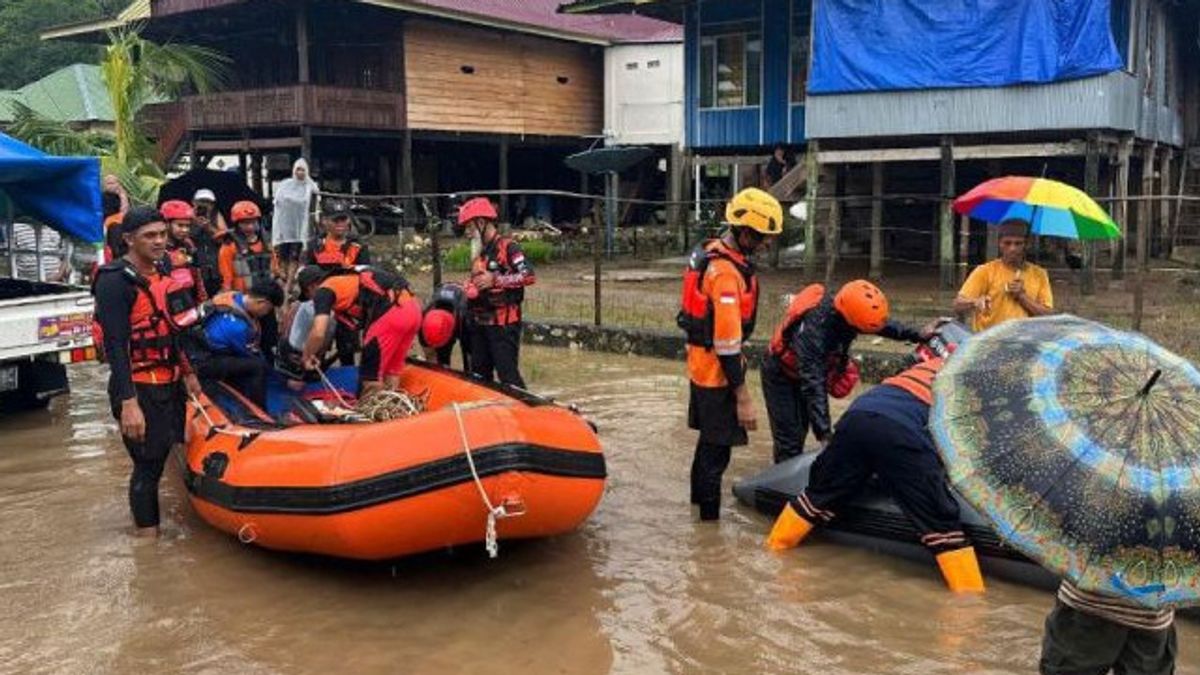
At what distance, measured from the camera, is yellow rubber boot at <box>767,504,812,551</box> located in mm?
5148

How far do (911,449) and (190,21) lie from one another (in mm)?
20992

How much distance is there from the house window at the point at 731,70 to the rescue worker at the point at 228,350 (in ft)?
43.5

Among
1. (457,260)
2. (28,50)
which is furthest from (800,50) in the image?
(28,50)

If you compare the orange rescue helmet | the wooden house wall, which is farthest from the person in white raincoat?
the wooden house wall

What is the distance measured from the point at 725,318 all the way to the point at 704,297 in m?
0.19

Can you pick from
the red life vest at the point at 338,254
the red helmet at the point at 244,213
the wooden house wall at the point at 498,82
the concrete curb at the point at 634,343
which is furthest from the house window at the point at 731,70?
the red life vest at the point at 338,254

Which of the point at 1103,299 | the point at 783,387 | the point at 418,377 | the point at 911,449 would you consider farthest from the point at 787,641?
the point at 1103,299

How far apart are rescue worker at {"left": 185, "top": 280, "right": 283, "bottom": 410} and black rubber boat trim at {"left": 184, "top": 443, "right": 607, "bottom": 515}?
1.53 meters

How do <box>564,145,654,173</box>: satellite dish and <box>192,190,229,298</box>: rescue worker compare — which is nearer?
<box>192,190,229,298</box>: rescue worker

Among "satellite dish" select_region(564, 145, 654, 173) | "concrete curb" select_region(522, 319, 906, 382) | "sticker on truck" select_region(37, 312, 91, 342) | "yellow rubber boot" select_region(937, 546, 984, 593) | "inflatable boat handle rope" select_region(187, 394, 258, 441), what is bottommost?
"yellow rubber boot" select_region(937, 546, 984, 593)

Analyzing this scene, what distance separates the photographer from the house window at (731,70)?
1808 cm

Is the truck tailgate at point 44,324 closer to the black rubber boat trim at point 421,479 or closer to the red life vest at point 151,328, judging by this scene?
the red life vest at point 151,328

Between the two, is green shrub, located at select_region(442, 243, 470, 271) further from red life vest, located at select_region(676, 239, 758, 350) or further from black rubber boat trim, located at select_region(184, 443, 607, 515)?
black rubber boat trim, located at select_region(184, 443, 607, 515)

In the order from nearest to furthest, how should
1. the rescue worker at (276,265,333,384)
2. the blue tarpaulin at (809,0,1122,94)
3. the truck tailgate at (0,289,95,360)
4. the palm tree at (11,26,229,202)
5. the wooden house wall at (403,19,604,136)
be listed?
the rescue worker at (276,265,333,384), the truck tailgate at (0,289,95,360), the blue tarpaulin at (809,0,1122,94), the palm tree at (11,26,229,202), the wooden house wall at (403,19,604,136)
